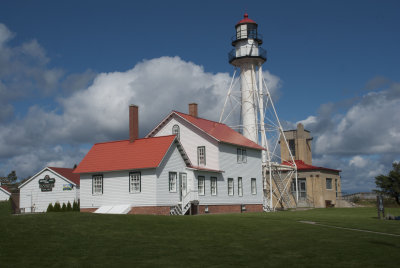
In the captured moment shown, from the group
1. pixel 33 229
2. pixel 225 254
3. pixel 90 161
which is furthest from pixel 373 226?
pixel 90 161

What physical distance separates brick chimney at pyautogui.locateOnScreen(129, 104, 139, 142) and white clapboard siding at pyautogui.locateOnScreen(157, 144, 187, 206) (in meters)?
4.39

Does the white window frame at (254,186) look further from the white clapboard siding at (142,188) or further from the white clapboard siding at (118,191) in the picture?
the white clapboard siding at (118,191)

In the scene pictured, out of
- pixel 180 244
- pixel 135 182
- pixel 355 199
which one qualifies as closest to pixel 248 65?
pixel 135 182

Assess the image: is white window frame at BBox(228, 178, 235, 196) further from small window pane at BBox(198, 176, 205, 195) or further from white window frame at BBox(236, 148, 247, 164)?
small window pane at BBox(198, 176, 205, 195)

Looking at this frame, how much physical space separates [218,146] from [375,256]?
25197 mm

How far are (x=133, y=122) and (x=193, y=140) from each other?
18.8ft

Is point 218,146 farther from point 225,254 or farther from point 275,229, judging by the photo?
point 225,254

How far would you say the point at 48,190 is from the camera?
42500 millimetres

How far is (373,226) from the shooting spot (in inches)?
815

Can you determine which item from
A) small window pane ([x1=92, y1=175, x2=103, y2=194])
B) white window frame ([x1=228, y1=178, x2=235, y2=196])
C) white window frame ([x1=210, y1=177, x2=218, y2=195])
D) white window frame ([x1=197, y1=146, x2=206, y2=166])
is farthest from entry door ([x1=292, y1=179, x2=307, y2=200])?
small window pane ([x1=92, y1=175, x2=103, y2=194])

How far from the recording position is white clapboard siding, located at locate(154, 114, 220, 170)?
124ft

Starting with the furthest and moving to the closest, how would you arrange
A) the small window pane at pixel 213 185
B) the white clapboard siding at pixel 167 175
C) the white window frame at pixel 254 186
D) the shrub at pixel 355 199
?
1. the shrub at pixel 355 199
2. the white window frame at pixel 254 186
3. the small window pane at pixel 213 185
4. the white clapboard siding at pixel 167 175

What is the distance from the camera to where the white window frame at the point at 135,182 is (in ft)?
106

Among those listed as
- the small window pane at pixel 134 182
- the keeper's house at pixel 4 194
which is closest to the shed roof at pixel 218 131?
the small window pane at pixel 134 182
